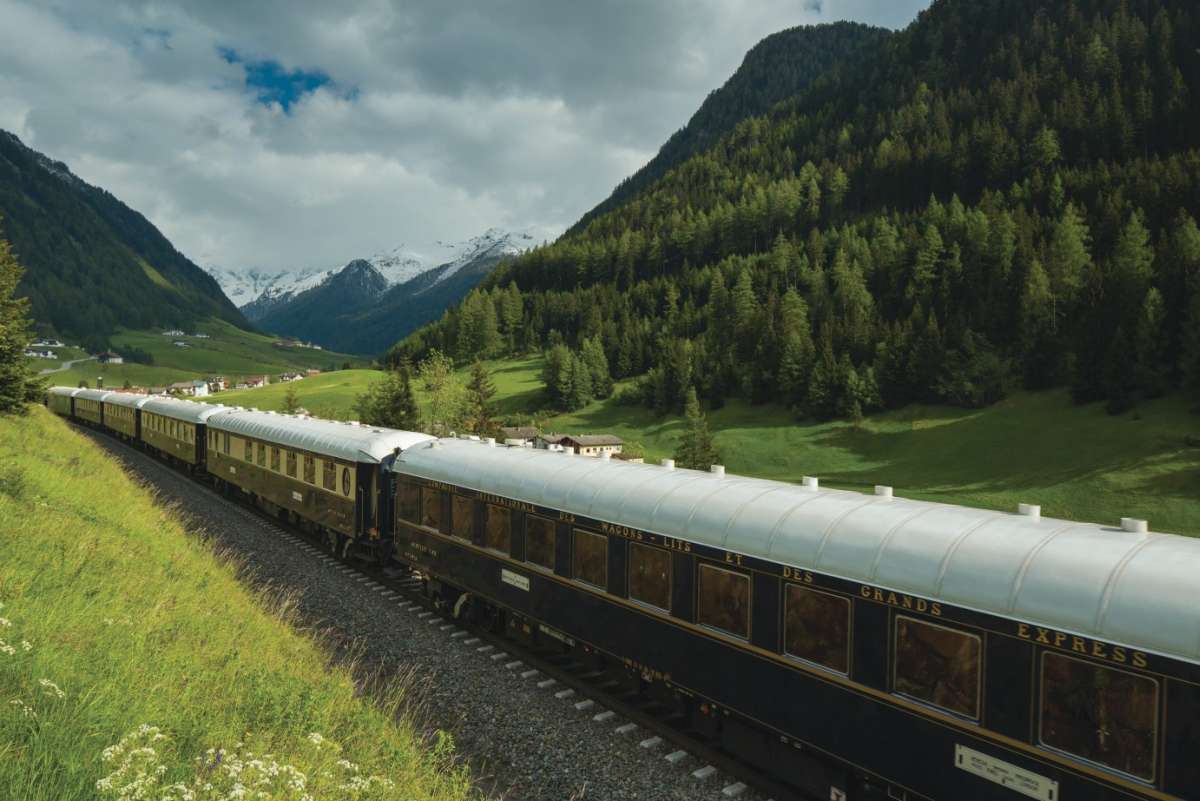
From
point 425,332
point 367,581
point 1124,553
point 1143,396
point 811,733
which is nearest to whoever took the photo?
point 1124,553

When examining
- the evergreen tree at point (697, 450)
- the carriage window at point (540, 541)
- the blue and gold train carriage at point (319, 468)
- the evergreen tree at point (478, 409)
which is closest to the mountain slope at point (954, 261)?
the evergreen tree at point (697, 450)

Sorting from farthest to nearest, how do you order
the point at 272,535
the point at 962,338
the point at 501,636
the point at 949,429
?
the point at 962,338
the point at 949,429
the point at 272,535
the point at 501,636

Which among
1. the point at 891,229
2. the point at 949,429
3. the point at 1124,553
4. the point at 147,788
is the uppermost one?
the point at 891,229

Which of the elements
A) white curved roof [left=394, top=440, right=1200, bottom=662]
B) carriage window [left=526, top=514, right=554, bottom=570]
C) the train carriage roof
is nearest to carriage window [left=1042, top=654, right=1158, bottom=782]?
white curved roof [left=394, top=440, right=1200, bottom=662]

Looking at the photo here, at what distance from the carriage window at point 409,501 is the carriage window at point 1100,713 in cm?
1409

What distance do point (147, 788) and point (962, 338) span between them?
96.0 metres

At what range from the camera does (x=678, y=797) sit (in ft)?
31.2

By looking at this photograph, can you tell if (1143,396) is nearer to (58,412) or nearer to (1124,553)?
(1124,553)

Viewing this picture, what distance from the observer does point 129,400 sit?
52.4m

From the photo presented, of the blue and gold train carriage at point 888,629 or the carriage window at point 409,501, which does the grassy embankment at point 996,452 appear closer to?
the carriage window at point 409,501

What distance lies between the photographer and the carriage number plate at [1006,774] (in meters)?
6.66

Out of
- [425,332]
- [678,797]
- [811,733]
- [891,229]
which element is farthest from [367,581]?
[425,332]

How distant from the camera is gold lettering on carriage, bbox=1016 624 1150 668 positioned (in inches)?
241

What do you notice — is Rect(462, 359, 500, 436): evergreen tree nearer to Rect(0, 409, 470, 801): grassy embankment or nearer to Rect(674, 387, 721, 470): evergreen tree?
Rect(674, 387, 721, 470): evergreen tree
